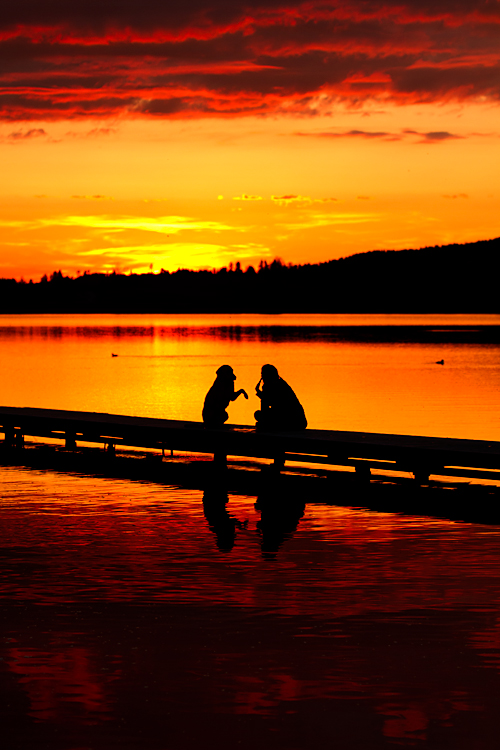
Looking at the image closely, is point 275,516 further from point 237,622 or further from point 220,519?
point 237,622

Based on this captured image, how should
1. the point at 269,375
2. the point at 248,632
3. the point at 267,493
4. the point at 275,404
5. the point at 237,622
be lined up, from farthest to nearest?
the point at 275,404 < the point at 269,375 < the point at 267,493 < the point at 237,622 < the point at 248,632

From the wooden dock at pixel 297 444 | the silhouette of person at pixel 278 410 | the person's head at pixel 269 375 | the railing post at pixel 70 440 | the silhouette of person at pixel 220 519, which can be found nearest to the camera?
the silhouette of person at pixel 220 519

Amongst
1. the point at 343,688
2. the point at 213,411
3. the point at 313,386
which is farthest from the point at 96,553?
the point at 313,386

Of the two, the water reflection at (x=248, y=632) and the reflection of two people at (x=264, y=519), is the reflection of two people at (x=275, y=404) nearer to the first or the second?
the reflection of two people at (x=264, y=519)

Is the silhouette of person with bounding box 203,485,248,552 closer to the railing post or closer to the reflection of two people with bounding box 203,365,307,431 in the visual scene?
the reflection of two people with bounding box 203,365,307,431

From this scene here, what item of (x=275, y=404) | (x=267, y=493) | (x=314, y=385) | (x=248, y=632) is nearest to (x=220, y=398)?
(x=275, y=404)

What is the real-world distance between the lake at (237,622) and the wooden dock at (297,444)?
918 mm

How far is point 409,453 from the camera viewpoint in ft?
54.1

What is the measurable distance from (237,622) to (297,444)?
881cm

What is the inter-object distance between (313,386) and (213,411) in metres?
32.3

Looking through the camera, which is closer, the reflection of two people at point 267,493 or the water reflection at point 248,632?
the water reflection at point 248,632

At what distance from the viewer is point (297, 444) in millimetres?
17750

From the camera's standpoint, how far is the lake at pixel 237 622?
6.73m

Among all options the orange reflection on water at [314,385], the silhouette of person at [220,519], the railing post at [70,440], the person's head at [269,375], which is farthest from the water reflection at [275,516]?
the orange reflection on water at [314,385]
